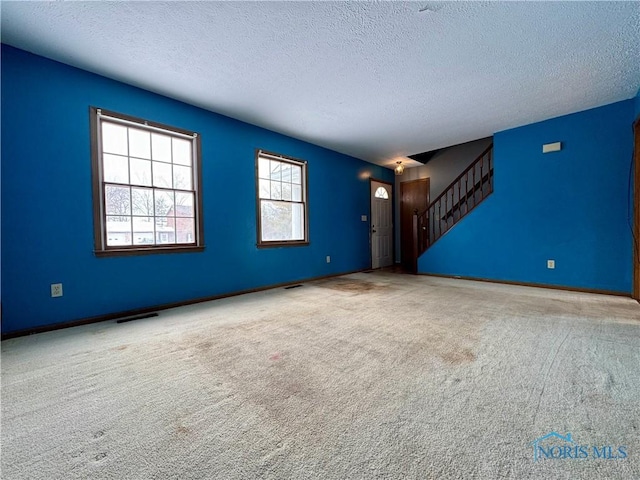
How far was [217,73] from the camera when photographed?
2.73 metres

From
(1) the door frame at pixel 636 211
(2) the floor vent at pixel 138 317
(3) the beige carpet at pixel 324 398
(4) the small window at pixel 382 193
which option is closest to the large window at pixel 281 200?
(2) the floor vent at pixel 138 317

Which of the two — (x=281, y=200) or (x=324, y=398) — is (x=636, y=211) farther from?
(x=281, y=200)

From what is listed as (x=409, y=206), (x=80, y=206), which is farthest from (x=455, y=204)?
(x=80, y=206)

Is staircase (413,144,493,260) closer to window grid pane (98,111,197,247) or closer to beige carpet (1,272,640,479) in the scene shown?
beige carpet (1,272,640,479)

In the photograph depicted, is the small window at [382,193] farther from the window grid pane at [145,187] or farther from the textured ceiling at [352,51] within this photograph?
the window grid pane at [145,187]

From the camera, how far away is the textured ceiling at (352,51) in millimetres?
1978

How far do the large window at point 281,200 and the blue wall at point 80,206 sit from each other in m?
0.21

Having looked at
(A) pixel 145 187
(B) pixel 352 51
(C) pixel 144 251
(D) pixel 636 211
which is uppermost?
(B) pixel 352 51

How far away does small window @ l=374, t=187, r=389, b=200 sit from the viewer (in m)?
6.68

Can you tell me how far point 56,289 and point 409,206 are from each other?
6.96 meters

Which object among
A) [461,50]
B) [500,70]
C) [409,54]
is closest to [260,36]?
[409,54]

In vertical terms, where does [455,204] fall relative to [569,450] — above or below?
above

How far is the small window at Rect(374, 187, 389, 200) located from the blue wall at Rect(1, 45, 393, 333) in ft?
10.9

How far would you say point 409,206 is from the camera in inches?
283
